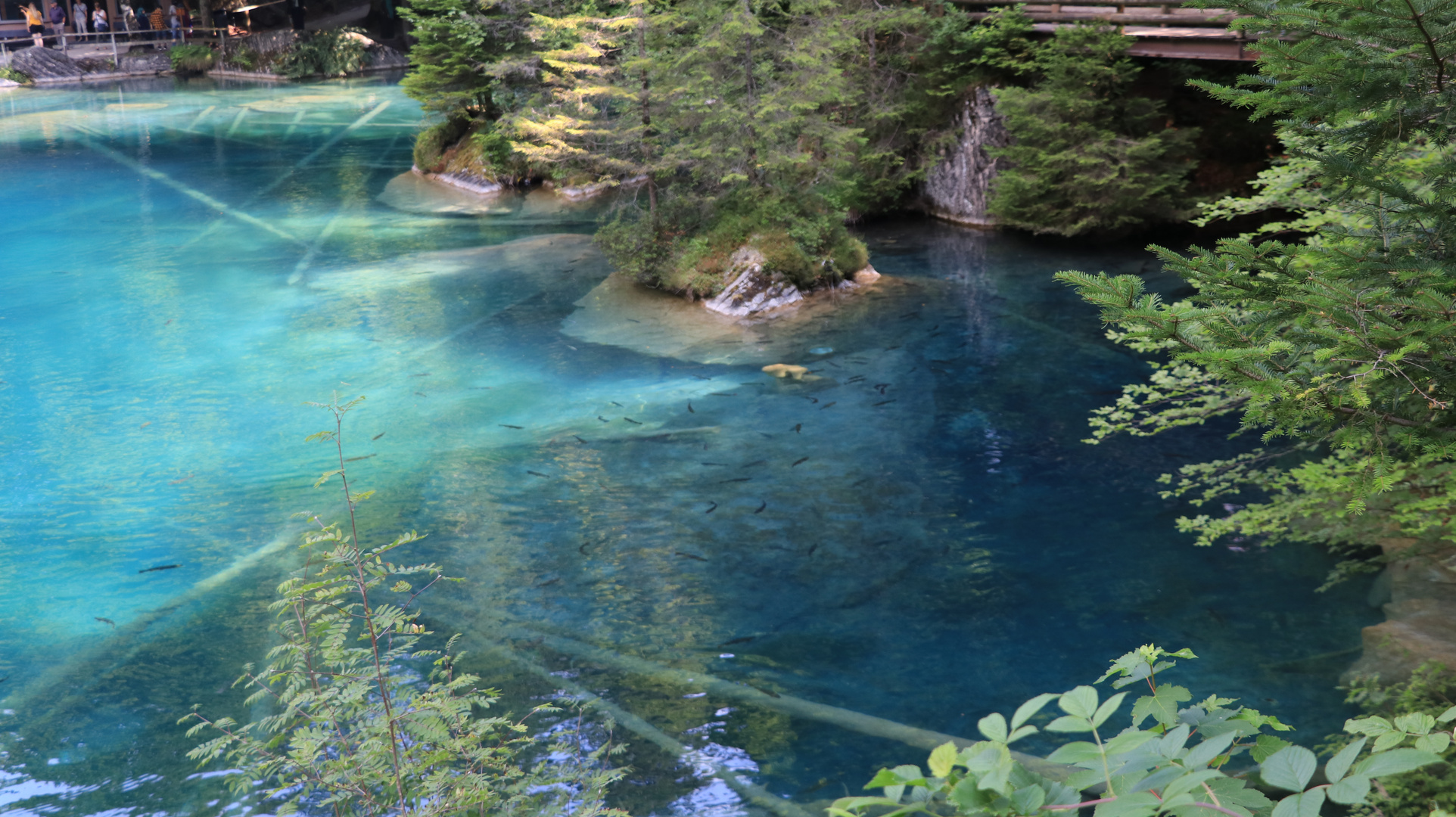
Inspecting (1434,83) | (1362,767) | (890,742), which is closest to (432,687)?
(890,742)

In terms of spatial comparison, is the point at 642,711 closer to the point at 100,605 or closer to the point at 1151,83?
the point at 100,605

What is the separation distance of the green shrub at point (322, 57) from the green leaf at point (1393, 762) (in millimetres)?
48862

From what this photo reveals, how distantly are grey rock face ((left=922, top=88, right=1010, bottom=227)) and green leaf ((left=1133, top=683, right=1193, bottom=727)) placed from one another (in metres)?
17.0

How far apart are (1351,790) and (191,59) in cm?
5401

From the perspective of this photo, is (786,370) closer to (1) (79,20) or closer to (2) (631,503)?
(2) (631,503)

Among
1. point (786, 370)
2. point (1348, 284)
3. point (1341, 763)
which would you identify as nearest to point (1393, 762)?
point (1341, 763)

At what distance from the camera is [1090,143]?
16062mm

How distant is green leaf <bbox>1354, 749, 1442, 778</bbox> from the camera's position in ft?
5.45

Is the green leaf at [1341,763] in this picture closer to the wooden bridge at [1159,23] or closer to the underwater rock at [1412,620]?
the underwater rock at [1412,620]

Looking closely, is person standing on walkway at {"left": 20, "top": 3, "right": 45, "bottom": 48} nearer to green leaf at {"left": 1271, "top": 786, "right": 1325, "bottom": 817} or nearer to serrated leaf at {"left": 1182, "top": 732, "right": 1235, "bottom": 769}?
serrated leaf at {"left": 1182, "top": 732, "right": 1235, "bottom": 769}

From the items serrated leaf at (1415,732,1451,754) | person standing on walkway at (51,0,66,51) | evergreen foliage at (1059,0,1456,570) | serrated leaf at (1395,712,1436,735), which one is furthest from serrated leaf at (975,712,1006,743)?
person standing on walkway at (51,0,66,51)

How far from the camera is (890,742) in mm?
6117

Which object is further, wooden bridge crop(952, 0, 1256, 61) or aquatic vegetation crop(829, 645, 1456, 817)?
wooden bridge crop(952, 0, 1256, 61)

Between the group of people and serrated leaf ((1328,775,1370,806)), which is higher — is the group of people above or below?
above
